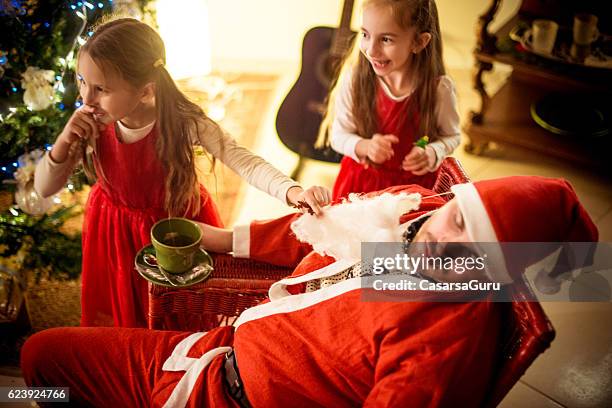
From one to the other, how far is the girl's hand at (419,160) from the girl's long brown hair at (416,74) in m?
0.09

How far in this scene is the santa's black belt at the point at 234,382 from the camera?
1.21 meters

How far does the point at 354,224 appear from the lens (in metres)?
1.26

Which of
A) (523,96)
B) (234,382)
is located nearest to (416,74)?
(234,382)

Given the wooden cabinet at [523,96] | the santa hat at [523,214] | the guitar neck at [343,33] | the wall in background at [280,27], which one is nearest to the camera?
the santa hat at [523,214]

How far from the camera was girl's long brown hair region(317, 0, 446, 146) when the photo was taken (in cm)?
149

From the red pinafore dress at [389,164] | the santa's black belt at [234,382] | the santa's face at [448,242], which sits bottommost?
the santa's black belt at [234,382]

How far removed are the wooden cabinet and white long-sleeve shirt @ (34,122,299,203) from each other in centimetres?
145

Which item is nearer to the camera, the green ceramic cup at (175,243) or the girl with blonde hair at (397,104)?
the green ceramic cup at (175,243)

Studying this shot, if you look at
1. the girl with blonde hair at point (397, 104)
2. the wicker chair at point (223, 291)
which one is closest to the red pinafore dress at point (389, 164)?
the girl with blonde hair at point (397, 104)

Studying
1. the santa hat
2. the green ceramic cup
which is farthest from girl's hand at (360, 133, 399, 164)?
the santa hat

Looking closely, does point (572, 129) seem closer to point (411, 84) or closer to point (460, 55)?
point (460, 55)

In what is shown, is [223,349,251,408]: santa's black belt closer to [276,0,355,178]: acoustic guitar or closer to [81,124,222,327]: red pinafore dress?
[81,124,222,327]: red pinafore dress

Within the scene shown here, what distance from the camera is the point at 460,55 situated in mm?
3314

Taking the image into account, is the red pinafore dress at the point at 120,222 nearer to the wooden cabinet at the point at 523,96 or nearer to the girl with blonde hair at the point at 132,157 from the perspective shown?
the girl with blonde hair at the point at 132,157
